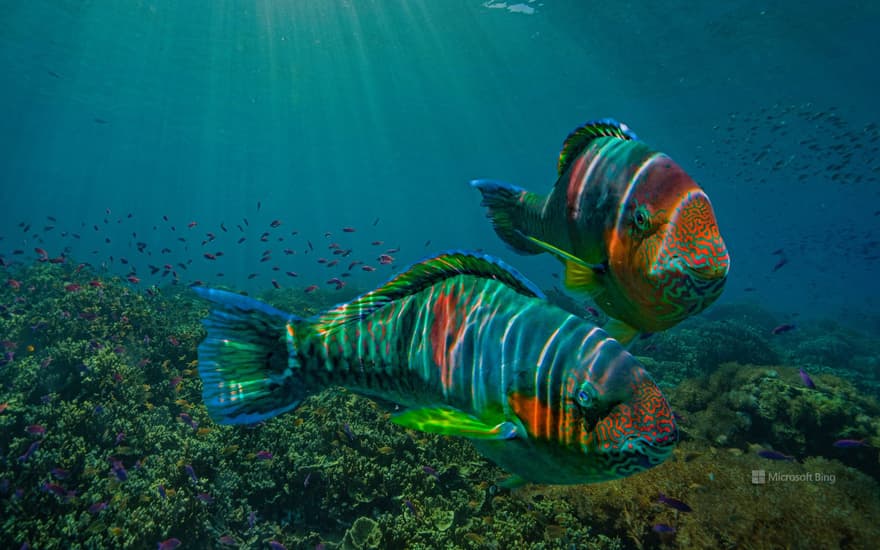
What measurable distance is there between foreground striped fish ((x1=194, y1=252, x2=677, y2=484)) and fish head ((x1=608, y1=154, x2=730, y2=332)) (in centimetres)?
30

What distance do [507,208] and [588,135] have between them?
22.1 inches

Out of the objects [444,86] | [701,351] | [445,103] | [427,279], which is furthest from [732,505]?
[445,103]

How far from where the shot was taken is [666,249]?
44.1 inches

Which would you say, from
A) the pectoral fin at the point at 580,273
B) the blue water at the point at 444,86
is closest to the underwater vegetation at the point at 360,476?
the pectoral fin at the point at 580,273

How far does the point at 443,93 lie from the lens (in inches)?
1767

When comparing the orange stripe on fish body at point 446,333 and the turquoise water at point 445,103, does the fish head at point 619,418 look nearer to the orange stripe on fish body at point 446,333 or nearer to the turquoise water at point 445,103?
the orange stripe on fish body at point 446,333

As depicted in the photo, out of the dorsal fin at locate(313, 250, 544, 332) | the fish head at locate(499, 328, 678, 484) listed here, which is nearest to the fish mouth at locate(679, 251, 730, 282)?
the fish head at locate(499, 328, 678, 484)

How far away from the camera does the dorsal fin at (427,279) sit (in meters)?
1.74

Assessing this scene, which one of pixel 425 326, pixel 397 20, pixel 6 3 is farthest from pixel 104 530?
pixel 6 3

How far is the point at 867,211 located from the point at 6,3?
12319 cm

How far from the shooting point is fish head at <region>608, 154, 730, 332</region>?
1078 mm

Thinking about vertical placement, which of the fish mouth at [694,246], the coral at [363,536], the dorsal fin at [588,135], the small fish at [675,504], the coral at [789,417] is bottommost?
the coral at [789,417]

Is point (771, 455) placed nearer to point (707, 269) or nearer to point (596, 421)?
point (596, 421)

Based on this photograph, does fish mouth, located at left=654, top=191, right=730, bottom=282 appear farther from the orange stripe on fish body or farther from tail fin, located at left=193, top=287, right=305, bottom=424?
tail fin, located at left=193, top=287, right=305, bottom=424
